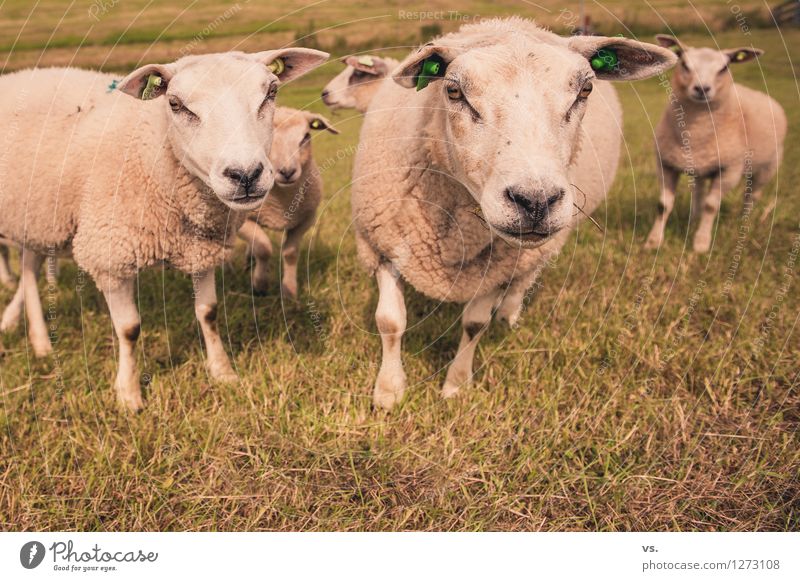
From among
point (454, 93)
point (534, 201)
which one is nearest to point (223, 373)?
point (454, 93)

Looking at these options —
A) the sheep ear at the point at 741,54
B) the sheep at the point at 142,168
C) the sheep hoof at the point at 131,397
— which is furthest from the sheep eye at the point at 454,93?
the sheep ear at the point at 741,54

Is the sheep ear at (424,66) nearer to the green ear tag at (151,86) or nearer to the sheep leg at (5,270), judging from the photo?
the green ear tag at (151,86)

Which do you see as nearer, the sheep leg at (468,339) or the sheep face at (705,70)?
the sheep leg at (468,339)

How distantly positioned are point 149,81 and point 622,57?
2404 mm

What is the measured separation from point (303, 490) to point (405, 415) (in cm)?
82

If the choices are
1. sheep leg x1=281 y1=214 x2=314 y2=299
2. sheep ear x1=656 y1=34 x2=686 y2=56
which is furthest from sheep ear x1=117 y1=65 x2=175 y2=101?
sheep ear x1=656 y1=34 x2=686 y2=56

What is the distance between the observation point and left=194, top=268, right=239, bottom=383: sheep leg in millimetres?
3818

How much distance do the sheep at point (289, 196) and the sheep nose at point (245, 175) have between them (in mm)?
1847

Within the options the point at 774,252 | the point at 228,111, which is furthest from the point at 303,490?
the point at 774,252

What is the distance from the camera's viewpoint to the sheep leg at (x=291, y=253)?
518 cm

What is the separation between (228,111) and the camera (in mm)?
2727

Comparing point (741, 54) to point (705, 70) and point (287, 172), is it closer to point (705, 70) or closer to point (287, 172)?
point (705, 70)

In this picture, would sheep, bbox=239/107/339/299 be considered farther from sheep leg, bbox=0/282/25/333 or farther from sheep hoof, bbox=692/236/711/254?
sheep hoof, bbox=692/236/711/254
